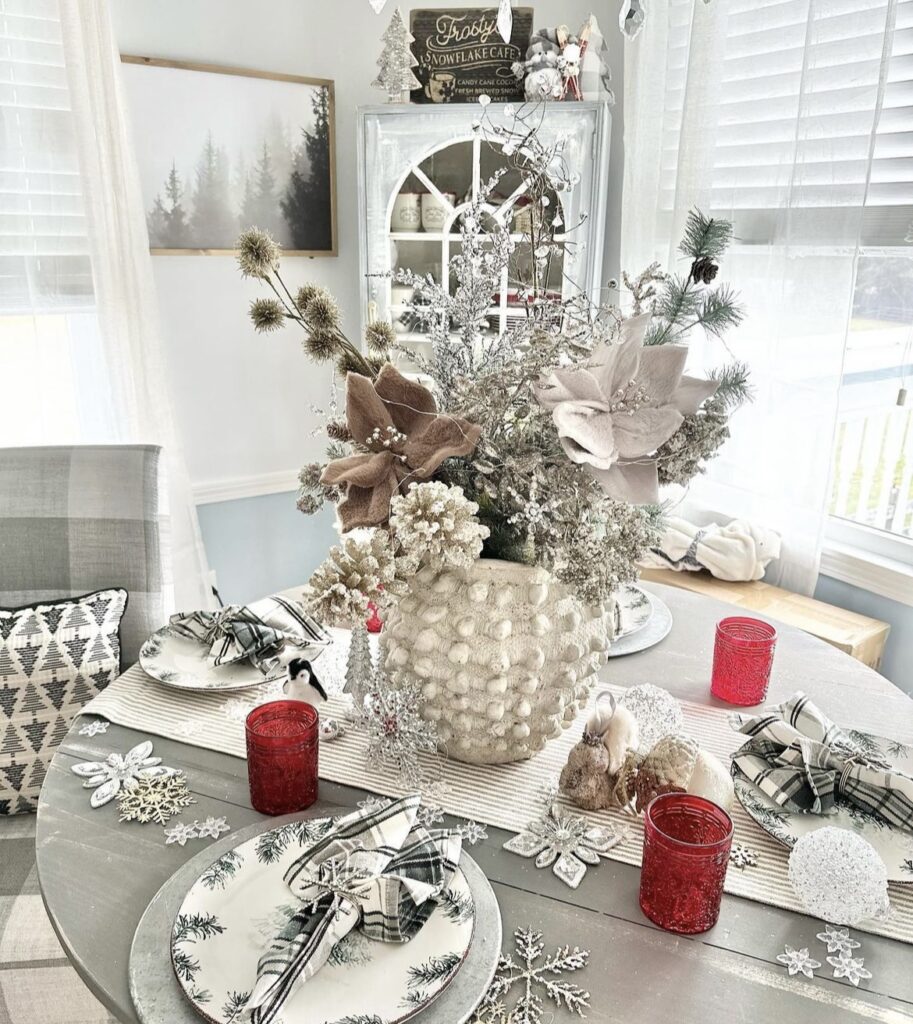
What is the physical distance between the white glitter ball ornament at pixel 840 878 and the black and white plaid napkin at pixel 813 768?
0.41 ft

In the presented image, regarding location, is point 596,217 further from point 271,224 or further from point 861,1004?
point 861,1004

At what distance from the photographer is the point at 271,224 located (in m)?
2.52

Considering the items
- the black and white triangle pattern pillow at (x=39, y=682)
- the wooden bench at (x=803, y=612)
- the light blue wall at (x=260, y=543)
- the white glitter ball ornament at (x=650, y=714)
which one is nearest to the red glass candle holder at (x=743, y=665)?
the white glitter ball ornament at (x=650, y=714)

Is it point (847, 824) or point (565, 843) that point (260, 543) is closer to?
point (565, 843)

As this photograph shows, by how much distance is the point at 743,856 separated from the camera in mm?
844

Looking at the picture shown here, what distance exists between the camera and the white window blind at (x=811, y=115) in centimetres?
182

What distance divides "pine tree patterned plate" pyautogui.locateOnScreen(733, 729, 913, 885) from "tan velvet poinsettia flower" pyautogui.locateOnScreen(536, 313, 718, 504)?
1.20ft

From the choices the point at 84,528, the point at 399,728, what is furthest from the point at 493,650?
the point at 84,528

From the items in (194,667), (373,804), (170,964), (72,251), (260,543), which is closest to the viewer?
(170,964)

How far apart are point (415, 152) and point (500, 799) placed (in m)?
1.95

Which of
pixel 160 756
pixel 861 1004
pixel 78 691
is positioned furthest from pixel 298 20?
pixel 861 1004

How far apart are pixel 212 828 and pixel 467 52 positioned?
213 cm

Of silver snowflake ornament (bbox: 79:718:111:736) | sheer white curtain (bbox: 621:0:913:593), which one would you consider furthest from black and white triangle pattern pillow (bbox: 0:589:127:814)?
sheer white curtain (bbox: 621:0:913:593)

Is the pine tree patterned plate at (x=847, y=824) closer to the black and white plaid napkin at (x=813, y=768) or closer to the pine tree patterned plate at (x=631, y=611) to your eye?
the black and white plaid napkin at (x=813, y=768)
